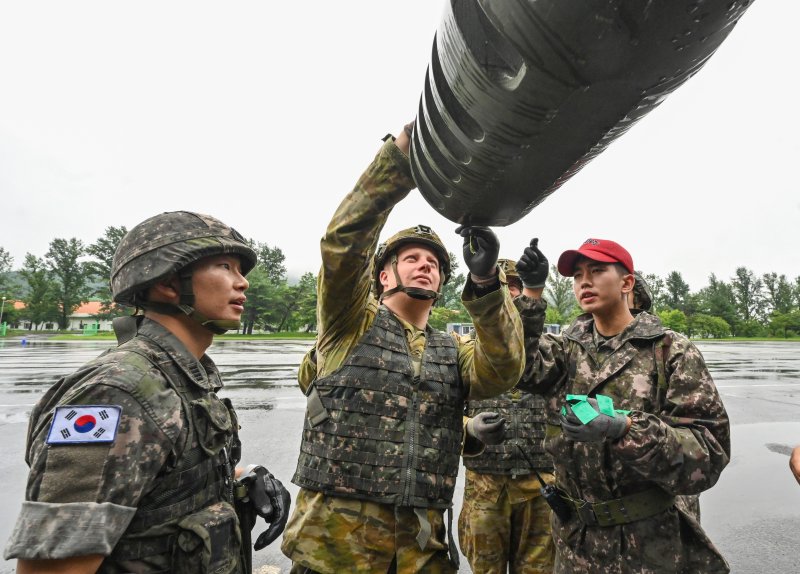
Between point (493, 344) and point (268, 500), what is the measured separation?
1.16m

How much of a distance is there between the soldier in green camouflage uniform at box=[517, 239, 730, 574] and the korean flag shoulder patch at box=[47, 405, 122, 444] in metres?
1.62

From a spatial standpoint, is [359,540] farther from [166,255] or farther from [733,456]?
[733,456]

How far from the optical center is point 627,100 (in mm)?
681

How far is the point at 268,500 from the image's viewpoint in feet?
6.16

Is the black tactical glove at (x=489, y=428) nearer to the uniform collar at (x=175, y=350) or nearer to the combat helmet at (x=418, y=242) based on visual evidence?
the combat helmet at (x=418, y=242)

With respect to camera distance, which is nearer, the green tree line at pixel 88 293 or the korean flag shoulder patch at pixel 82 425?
the korean flag shoulder patch at pixel 82 425

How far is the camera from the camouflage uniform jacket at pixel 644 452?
1.86m

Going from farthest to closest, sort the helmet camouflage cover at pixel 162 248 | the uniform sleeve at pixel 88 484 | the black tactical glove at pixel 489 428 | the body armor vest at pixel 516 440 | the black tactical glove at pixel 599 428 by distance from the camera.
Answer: the body armor vest at pixel 516 440 < the black tactical glove at pixel 489 428 < the black tactical glove at pixel 599 428 < the helmet camouflage cover at pixel 162 248 < the uniform sleeve at pixel 88 484

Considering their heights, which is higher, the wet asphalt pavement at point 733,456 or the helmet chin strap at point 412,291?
the helmet chin strap at point 412,291

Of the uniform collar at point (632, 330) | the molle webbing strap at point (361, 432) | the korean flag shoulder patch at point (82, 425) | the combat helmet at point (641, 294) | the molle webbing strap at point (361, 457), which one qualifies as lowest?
the molle webbing strap at point (361, 457)

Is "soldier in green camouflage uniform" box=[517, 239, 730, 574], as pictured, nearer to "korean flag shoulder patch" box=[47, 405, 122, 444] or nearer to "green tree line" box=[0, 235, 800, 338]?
"korean flag shoulder patch" box=[47, 405, 122, 444]

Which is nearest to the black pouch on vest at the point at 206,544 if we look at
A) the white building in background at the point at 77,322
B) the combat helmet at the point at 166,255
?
the combat helmet at the point at 166,255

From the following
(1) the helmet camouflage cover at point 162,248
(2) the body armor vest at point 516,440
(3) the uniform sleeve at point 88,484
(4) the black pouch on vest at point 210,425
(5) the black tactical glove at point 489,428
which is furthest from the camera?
(2) the body armor vest at point 516,440

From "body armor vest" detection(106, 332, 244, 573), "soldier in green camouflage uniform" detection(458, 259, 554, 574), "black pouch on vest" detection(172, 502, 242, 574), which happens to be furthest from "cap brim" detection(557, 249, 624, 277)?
"black pouch on vest" detection(172, 502, 242, 574)
